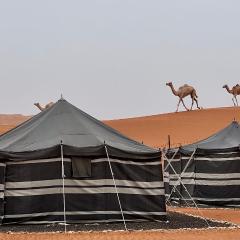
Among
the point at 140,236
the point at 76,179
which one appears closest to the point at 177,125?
the point at 76,179

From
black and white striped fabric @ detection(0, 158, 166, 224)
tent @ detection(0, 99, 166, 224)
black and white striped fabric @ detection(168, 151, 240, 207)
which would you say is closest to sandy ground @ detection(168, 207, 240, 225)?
black and white striped fabric @ detection(168, 151, 240, 207)

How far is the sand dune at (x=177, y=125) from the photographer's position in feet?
186

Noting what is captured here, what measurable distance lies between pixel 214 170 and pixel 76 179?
9.12m

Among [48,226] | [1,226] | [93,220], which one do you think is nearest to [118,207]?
[93,220]

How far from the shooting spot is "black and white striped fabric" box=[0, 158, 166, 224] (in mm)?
16234

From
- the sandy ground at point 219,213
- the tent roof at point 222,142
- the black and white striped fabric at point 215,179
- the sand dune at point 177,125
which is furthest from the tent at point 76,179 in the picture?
the sand dune at point 177,125

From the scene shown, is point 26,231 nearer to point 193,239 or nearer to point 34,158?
point 34,158

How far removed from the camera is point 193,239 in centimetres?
1351

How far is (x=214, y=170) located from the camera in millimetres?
24391

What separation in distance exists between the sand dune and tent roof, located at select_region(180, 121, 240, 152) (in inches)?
1031

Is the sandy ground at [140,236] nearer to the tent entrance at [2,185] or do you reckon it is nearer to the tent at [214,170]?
the tent entrance at [2,185]

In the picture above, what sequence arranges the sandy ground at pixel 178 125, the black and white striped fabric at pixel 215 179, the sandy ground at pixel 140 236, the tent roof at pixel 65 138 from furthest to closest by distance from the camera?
the sandy ground at pixel 178 125, the black and white striped fabric at pixel 215 179, the tent roof at pixel 65 138, the sandy ground at pixel 140 236

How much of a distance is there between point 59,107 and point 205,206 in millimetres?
8441

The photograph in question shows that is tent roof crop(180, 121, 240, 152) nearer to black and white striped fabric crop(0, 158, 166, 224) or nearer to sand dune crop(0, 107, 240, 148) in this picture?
black and white striped fabric crop(0, 158, 166, 224)
